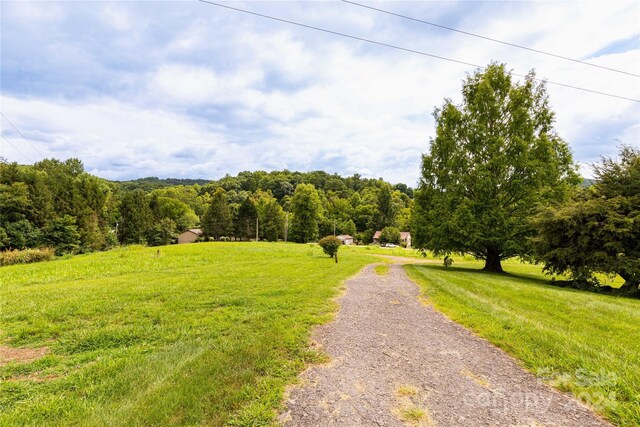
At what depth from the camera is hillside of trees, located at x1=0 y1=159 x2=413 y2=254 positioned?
3684 cm

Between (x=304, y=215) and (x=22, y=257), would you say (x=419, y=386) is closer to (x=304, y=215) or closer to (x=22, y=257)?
(x=22, y=257)

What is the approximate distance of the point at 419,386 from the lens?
346 centimetres

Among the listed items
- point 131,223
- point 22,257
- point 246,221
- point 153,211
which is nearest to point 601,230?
point 22,257

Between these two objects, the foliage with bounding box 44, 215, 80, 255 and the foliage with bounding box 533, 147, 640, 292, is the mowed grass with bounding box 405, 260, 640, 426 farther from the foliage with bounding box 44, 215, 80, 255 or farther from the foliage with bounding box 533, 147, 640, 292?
the foliage with bounding box 44, 215, 80, 255

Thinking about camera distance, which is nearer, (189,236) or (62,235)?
(62,235)

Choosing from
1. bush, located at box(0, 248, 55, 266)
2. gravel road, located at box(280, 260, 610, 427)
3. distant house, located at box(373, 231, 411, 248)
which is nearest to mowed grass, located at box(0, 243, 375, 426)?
gravel road, located at box(280, 260, 610, 427)

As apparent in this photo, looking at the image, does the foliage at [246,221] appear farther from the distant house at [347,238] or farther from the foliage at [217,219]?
the distant house at [347,238]

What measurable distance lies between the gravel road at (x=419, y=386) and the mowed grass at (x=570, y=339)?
0.26 metres

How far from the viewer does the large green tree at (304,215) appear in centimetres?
6247

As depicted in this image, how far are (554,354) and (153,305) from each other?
333 inches

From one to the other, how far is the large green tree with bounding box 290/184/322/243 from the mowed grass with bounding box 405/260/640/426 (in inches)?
2118

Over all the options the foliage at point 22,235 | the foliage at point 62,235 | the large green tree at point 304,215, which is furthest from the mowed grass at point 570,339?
the large green tree at point 304,215

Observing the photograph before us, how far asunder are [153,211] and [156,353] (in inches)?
2469

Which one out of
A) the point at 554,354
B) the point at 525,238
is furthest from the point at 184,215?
the point at 554,354
